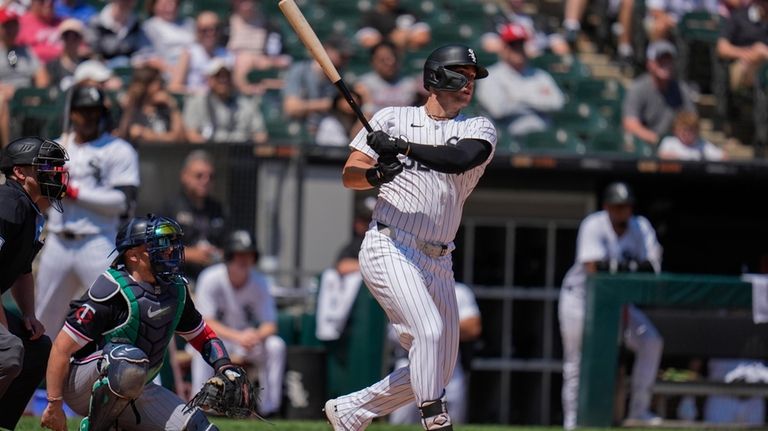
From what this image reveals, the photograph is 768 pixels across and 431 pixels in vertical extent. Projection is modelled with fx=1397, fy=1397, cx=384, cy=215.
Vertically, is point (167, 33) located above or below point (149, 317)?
above

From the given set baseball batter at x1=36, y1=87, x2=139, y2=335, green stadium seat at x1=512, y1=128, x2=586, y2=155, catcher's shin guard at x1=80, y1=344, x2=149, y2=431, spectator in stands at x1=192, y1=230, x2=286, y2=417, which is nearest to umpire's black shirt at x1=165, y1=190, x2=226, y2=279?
spectator in stands at x1=192, y1=230, x2=286, y2=417

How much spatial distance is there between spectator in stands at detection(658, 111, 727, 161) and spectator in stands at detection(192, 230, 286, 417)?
3584 millimetres

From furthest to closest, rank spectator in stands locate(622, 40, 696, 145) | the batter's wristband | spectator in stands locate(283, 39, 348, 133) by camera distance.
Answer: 1. spectator in stands locate(622, 40, 696, 145)
2. spectator in stands locate(283, 39, 348, 133)
3. the batter's wristband

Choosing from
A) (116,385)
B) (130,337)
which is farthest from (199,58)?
(116,385)

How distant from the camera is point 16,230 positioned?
5.20 meters

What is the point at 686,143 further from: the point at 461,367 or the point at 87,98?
the point at 87,98

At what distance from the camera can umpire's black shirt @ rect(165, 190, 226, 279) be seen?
9.38 meters

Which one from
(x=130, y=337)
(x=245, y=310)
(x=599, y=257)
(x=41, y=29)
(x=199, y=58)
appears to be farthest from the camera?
(x=199, y=58)

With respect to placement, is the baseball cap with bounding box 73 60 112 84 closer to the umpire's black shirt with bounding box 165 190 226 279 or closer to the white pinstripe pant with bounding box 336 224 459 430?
the umpire's black shirt with bounding box 165 190 226 279

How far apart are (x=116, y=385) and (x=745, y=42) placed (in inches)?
356

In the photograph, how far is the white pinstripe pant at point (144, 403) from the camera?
202 inches

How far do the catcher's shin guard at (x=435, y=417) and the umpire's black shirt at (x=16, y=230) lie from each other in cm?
162

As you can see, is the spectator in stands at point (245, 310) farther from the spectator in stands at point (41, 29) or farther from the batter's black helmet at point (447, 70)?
the batter's black helmet at point (447, 70)

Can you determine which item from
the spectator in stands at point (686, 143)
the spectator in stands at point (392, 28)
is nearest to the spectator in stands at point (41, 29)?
the spectator in stands at point (392, 28)
